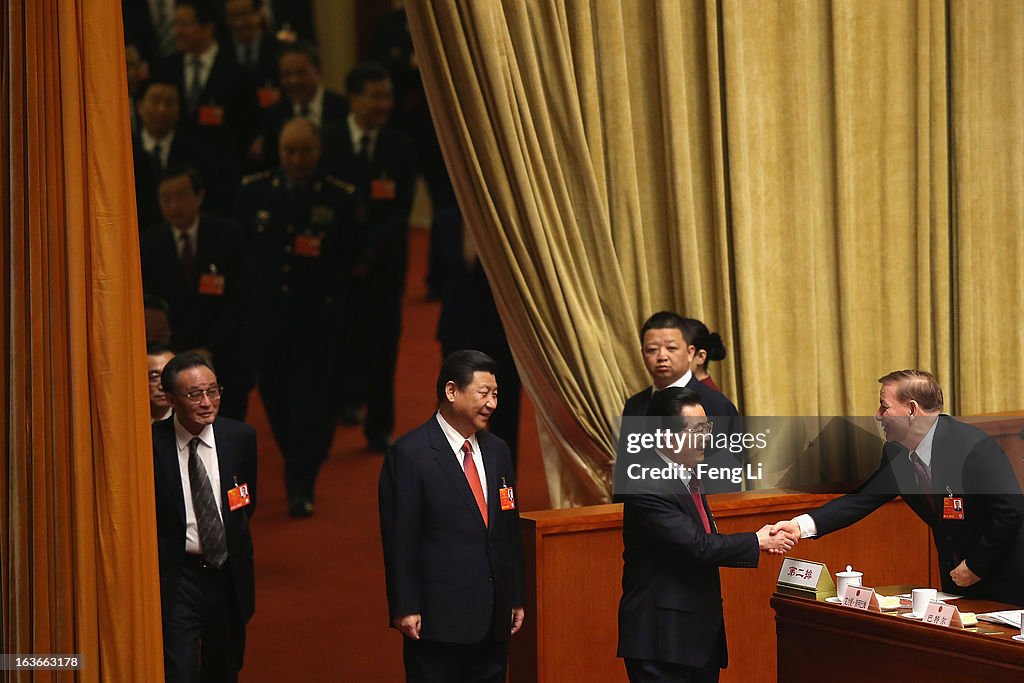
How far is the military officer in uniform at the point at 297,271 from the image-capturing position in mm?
8031

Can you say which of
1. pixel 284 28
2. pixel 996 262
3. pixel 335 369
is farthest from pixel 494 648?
pixel 284 28

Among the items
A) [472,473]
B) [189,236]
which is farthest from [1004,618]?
[189,236]

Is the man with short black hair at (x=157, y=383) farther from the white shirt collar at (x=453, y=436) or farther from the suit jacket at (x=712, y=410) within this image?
the suit jacket at (x=712, y=410)

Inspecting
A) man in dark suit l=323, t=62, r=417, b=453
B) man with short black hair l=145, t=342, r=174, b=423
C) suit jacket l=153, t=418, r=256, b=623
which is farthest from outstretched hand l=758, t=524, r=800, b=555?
man in dark suit l=323, t=62, r=417, b=453

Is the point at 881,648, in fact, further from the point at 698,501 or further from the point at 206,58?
the point at 206,58

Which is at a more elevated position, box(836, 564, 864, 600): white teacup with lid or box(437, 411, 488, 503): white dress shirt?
box(437, 411, 488, 503): white dress shirt

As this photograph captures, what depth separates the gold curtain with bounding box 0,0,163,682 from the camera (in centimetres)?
430

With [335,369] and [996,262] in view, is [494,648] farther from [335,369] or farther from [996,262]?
[335,369]

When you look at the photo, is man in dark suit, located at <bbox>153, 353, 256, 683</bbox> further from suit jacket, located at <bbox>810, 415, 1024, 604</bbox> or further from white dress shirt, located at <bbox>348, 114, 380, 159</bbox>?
white dress shirt, located at <bbox>348, 114, 380, 159</bbox>

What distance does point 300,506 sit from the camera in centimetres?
781

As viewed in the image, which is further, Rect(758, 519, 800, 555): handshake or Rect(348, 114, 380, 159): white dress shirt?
Rect(348, 114, 380, 159): white dress shirt

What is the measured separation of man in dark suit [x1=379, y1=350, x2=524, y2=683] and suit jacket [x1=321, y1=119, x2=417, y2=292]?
13.6ft

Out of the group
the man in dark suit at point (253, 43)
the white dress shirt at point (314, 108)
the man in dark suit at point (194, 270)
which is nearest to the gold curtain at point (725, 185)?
the man in dark suit at point (194, 270)

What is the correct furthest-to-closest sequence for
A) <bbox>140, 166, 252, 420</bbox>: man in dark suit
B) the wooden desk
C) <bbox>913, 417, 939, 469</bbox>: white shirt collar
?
<bbox>140, 166, 252, 420</bbox>: man in dark suit, <bbox>913, 417, 939, 469</bbox>: white shirt collar, the wooden desk
